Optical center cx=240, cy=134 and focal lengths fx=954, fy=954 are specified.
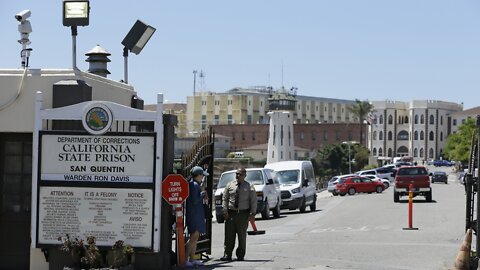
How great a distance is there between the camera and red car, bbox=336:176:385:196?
2695 inches

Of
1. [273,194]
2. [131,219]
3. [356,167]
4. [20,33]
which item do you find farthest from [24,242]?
[356,167]

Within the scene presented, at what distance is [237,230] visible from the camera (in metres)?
17.1

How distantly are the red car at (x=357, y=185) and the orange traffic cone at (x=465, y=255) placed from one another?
53518 millimetres

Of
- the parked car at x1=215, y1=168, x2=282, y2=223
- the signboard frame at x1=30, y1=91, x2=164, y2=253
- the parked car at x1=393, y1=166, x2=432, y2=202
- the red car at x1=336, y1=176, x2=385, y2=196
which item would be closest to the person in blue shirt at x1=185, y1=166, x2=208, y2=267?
the signboard frame at x1=30, y1=91, x2=164, y2=253

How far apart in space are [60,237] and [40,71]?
2535 millimetres

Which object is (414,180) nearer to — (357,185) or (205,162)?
(357,185)

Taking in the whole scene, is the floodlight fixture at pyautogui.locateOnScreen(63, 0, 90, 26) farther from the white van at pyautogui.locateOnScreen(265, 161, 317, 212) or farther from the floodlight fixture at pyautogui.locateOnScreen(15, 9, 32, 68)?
the white van at pyautogui.locateOnScreen(265, 161, 317, 212)

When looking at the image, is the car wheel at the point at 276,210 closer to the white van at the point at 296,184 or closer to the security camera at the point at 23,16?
the white van at the point at 296,184

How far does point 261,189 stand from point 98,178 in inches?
771

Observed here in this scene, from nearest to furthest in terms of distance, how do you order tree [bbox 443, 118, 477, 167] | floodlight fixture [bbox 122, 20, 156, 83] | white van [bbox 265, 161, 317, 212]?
floodlight fixture [bbox 122, 20, 156, 83]
white van [bbox 265, 161, 317, 212]
tree [bbox 443, 118, 477, 167]

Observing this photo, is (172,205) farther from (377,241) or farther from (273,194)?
(273,194)

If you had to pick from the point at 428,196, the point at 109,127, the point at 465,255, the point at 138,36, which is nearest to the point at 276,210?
the point at 428,196

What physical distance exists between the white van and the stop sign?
2534 cm

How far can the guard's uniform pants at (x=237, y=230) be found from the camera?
16953 mm
